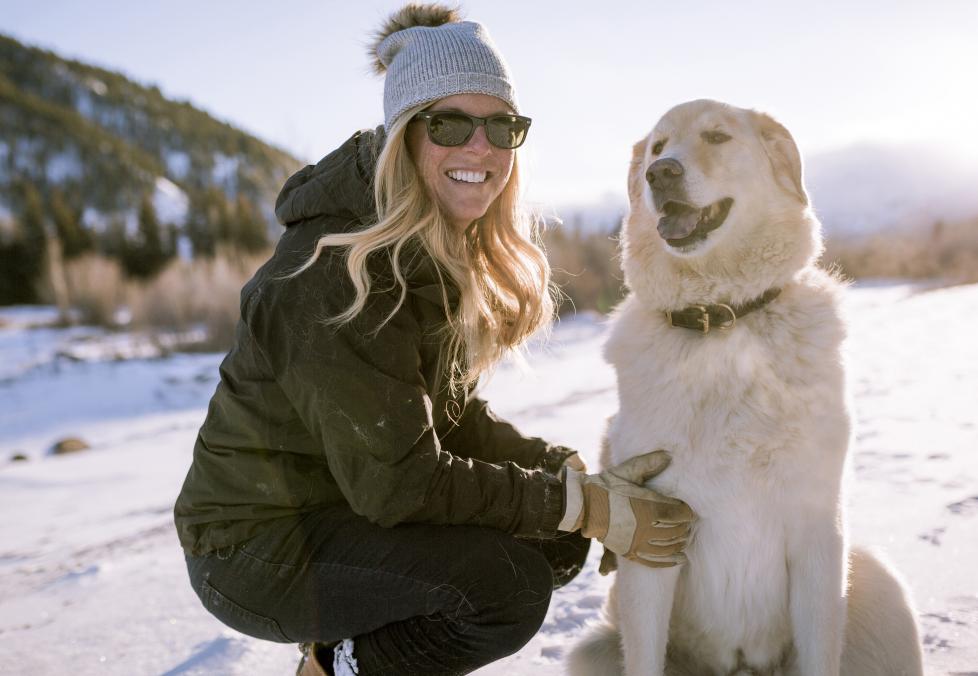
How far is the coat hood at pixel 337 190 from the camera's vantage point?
1803 millimetres

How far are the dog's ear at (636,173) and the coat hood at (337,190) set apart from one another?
819 millimetres

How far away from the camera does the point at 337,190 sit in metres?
1.82

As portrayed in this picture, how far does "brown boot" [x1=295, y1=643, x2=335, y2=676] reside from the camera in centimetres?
174

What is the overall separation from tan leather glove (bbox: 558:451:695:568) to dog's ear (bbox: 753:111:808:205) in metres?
0.87

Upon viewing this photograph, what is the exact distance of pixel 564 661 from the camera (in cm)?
197

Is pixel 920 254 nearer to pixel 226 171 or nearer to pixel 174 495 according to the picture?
pixel 174 495

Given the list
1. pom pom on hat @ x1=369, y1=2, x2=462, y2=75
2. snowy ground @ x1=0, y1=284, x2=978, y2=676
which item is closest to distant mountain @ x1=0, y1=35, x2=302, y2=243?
snowy ground @ x1=0, y1=284, x2=978, y2=676

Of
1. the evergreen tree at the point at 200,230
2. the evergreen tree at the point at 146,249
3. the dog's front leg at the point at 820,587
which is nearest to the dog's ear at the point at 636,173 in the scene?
the dog's front leg at the point at 820,587

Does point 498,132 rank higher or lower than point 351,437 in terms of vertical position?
higher

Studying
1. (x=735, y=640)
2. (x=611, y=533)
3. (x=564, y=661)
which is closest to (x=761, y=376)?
(x=611, y=533)

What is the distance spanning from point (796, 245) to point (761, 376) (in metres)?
0.42

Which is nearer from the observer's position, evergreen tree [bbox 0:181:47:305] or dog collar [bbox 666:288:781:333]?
dog collar [bbox 666:288:781:333]

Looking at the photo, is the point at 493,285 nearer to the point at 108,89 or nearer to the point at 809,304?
the point at 809,304

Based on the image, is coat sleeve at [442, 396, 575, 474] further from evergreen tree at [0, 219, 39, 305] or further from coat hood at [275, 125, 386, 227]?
evergreen tree at [0, 219, 39, 305]
